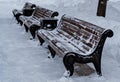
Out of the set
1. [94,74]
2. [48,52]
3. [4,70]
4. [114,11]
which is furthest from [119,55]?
[114,11]

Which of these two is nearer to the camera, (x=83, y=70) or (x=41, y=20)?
(x=83, y=70)

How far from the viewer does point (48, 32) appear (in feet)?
23.9

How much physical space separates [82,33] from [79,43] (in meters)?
0.22

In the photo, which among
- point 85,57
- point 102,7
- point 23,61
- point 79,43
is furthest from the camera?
point 102,7

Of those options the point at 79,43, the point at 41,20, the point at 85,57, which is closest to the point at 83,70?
the point at 79,43

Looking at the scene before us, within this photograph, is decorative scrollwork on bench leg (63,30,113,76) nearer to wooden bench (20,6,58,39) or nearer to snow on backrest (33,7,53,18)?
wooden bench (20,6,58,39)

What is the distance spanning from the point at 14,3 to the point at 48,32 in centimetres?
1319

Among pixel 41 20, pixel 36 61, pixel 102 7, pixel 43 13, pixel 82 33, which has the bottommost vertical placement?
pixel 36 61

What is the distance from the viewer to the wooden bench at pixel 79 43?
5148 mm

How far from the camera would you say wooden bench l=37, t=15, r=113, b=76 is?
5148mm

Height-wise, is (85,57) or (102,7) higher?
(85,57)

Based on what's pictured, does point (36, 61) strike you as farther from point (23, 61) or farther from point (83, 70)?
point (83, 70)

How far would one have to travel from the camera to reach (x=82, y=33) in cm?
588

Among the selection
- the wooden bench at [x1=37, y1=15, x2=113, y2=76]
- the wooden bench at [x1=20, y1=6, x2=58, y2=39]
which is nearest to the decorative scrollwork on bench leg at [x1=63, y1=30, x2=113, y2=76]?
the wooden bench at [x1=37, y1=15, x2=113, y2=76]
